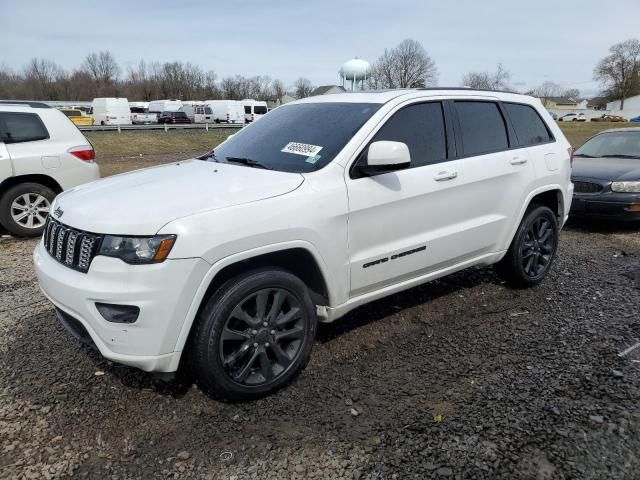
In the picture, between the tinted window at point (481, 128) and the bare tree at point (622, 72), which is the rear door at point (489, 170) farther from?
the bare tree at point (622, 72)

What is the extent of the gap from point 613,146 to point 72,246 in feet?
28.8

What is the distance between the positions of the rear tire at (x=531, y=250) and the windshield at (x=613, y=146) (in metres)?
4.43

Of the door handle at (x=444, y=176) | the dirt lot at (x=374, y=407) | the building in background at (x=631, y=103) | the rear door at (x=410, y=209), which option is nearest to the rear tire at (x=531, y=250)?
the dirt lot at (x=374, y=407)

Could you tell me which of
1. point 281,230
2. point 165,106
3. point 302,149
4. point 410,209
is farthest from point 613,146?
point 165,106

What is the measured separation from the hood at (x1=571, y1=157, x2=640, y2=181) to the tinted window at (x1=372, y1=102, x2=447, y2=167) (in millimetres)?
4681

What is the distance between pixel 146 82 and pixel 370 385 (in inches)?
3696

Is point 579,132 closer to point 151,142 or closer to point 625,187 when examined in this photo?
point 151,142

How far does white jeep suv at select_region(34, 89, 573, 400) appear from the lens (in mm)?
2656

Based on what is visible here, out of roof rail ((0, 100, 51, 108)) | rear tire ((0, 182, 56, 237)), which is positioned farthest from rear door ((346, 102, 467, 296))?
roof rail ((0, 100, 51, 108))

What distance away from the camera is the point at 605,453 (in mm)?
2580

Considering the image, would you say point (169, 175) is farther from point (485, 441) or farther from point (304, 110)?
point (485, 441)

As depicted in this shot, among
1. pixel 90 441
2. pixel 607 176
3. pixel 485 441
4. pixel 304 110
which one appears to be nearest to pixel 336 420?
pixel 485 441

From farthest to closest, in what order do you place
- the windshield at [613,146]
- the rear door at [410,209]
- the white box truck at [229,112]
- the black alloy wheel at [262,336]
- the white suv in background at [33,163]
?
1. the white box truck at [229,112]
2. the windshield at [613,146]
3. the white suv in background at [33,163]
4. the rear door at [410,209]
5. the black alloy wheel at [262,336]

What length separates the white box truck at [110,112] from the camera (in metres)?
41.4
